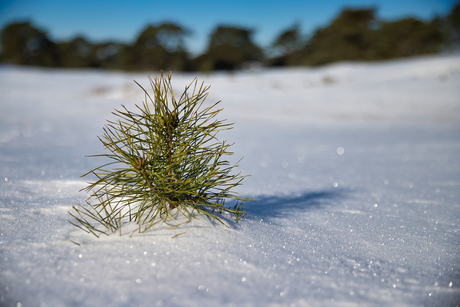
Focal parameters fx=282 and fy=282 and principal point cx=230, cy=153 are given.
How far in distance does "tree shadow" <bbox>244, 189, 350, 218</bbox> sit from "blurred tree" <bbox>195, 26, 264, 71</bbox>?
22933 millimetres

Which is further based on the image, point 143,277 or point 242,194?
point 242,194

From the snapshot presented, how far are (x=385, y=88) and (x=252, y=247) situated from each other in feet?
29.5

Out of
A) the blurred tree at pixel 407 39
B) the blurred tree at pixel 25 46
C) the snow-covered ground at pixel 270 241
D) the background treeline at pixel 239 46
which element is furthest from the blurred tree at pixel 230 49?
the snow-covered ground at pixel 270 241

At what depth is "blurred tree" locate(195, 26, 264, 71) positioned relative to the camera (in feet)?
79.0

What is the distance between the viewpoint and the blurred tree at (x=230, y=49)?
24.1m

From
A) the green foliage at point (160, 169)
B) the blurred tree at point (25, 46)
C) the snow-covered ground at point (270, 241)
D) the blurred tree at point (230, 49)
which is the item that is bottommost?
the snow-covered ground at point (270, 241)

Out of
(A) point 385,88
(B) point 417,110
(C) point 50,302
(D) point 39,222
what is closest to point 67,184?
(D) point 39,222

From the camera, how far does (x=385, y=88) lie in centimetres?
840

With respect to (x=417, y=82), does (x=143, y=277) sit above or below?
below

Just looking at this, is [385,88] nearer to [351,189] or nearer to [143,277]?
[351,189]

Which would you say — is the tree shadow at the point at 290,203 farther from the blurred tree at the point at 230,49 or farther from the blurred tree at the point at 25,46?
the blurred tree at the point at 25,46

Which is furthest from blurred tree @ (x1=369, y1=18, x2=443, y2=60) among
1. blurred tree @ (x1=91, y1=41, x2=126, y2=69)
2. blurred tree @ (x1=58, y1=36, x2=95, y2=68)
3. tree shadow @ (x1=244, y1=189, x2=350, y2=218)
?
tree shadow @ (x1=244, y1=189, x2=350, y2=218)

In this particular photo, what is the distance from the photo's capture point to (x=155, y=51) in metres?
22.6

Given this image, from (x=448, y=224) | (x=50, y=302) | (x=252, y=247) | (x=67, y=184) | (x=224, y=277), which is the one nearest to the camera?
(x=50, y=302)
